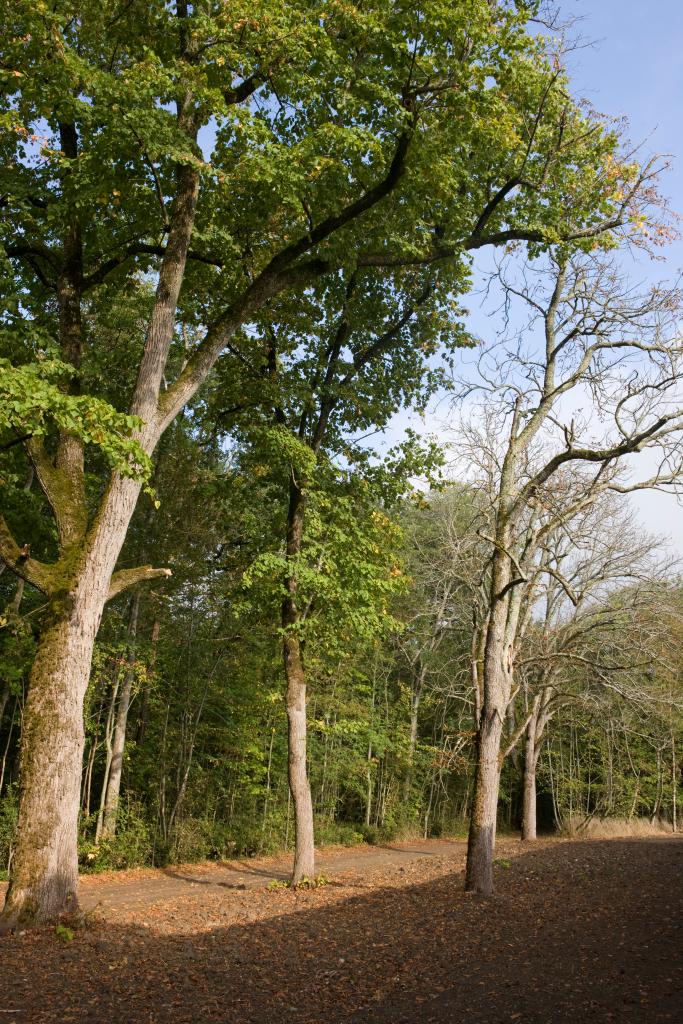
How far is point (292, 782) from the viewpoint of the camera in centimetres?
1248

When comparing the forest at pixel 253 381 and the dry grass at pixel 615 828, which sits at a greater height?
the forest at pixel 253 381

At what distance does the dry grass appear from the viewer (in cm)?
2402

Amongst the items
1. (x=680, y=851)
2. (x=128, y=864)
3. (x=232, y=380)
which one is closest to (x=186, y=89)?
(x=232, y=380)

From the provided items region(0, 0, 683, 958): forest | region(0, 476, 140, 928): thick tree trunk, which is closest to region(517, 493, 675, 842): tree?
region(0, 0, 683, 958): forest

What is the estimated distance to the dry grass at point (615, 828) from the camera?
24.0 metres

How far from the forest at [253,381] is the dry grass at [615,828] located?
864cm

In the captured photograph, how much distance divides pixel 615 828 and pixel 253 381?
19694mm

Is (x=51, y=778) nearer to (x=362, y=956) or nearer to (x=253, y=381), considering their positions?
(x=362, y=956)

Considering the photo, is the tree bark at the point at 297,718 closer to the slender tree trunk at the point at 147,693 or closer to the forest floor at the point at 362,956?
the forest floor at the point at 362,956

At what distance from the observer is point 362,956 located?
693 cm

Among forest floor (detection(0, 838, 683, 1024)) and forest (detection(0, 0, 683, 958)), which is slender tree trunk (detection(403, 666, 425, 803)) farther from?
forest floor (detection(0, 838, 683, 1024))

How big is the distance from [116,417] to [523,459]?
6.36 metres

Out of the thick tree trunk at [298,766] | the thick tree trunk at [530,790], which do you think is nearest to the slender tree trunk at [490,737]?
the thick tree trunk at [298,766]

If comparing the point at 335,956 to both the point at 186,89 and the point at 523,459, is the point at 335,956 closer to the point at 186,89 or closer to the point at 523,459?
the point at 523,459
